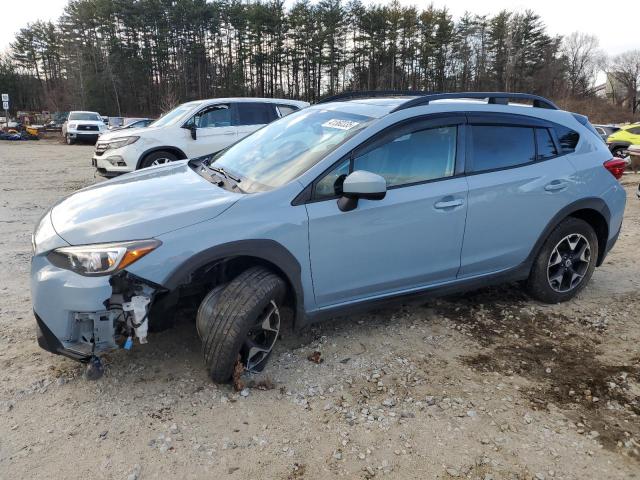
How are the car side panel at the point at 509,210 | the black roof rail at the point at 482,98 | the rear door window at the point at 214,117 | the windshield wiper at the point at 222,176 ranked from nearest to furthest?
the windshield wiper at the point at 222,176 < the black roof rail at the point at 482,98 < the car side panel at the point at 509,210 < the rear door window at the point at 214,117

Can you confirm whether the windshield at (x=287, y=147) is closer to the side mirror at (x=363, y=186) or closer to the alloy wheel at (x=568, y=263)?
the side mirror at (x=363, y=186)

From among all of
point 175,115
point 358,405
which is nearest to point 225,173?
point 358,405

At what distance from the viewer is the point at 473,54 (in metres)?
55.9

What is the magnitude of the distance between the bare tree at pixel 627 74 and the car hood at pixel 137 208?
67251 mm

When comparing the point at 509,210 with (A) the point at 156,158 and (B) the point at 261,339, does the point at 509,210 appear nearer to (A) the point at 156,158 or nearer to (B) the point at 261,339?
(B) the point at 261,339

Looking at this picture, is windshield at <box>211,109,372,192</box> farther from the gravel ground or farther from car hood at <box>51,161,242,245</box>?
the gravel ground

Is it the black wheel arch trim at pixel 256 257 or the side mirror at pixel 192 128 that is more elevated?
the side mirror at pixel 192 128

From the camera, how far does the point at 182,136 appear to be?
346 inches

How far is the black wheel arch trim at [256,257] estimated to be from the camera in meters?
2.56

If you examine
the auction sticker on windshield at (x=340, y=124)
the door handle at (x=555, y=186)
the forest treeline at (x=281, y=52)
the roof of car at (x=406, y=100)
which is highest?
the forest treeline at (x=281, y=52)

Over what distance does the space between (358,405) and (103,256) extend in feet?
5.32

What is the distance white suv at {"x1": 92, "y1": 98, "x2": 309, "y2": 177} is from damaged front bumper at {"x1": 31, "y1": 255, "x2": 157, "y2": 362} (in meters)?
6.49

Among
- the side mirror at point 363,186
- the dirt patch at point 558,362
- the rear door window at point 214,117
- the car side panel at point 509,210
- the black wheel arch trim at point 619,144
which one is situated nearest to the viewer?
the dirt patch at point 558,362

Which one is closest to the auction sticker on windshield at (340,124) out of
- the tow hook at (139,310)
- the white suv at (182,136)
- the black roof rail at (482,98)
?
the black roof rail at (482,98)
